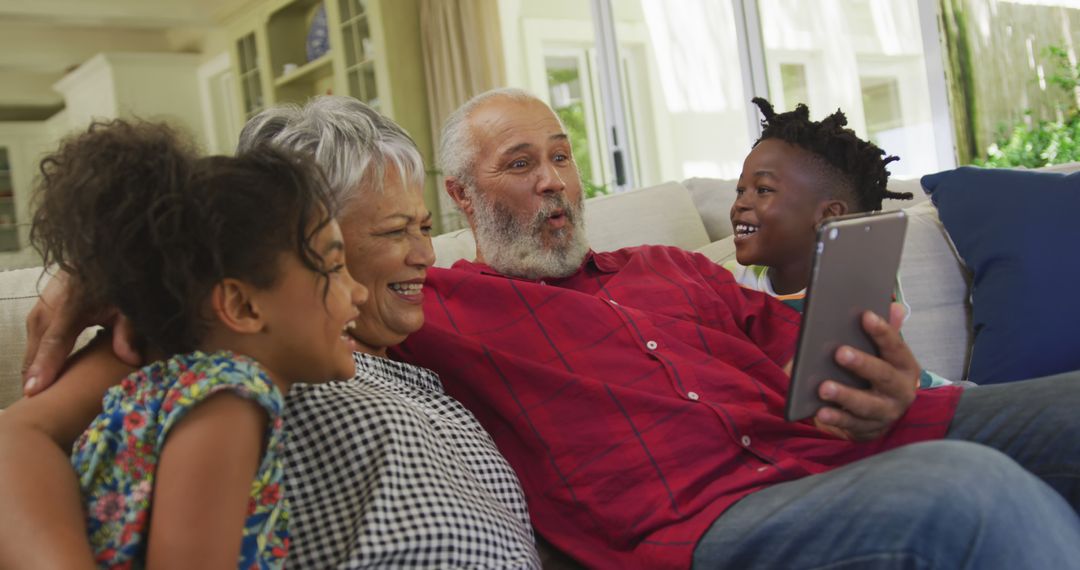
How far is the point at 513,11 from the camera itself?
5.74 meters

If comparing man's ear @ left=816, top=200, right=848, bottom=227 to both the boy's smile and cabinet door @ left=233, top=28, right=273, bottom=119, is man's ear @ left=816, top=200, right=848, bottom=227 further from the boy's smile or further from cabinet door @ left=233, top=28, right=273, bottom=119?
cabinet door @ left=233, top=28, right=273, bottom=119

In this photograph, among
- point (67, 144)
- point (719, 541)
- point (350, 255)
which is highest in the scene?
point (67, 144)

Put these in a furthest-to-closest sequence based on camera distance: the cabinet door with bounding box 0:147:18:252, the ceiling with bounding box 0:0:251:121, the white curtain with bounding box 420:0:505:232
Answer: the cabinet door with bounding box 0:147:18:252
the ceiling with bounding box 0:0:251:121
the white curtain with bounding box 420:0:505:232

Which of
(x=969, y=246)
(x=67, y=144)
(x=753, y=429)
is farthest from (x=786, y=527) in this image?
(x=969, y=246)

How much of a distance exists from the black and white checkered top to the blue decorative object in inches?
219

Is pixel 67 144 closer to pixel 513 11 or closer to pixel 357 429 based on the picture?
pixel 357 429

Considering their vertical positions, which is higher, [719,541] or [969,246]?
[969,246]

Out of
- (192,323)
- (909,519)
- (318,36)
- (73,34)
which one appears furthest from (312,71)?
(909,519)

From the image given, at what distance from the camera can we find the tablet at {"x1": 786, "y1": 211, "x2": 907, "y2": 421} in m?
1.08

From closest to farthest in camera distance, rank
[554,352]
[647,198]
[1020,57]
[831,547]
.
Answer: [831,547] < [554,352] < [647,198] < [1020,57]

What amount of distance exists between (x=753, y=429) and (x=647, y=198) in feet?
3.61

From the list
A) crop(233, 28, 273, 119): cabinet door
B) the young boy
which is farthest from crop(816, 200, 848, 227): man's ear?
crop(233, 28, 273, 119): cabinet door

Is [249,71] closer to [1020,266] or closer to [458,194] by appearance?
[458,194]

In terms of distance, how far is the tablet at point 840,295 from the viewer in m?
1.08
